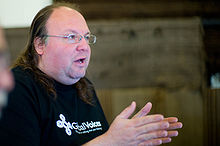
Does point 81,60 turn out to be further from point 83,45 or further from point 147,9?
point 147,9

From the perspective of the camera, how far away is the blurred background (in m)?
2.12

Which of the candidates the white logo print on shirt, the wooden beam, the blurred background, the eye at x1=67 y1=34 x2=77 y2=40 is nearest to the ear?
the eye at x1=67 y1=34 x2=77 y2=40

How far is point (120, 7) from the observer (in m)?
2.43

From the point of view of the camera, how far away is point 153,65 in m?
2.18

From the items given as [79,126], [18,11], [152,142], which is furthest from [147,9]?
[152,142]

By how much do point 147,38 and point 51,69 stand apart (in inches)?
44.2

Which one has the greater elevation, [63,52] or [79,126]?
[63,52]

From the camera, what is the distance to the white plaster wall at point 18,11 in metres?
2.16

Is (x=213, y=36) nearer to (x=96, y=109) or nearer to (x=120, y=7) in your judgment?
(x=120, y=7)

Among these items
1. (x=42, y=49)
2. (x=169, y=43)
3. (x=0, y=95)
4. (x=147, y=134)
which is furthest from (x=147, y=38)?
(x=0, y=95)

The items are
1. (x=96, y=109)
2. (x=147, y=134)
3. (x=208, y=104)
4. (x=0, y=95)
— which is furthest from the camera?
(x=208, y=104)

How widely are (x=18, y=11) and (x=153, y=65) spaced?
3.69 feet

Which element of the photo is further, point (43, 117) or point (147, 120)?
point (43, 117)

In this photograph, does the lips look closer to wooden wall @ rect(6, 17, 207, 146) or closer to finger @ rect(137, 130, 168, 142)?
finger @ rect(137, 130, 168, 142)
